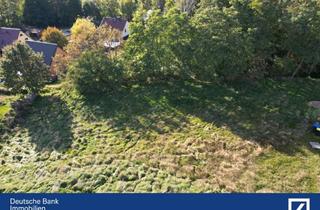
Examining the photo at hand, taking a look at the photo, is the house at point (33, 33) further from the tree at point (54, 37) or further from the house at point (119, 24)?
the house at point (119, 24)

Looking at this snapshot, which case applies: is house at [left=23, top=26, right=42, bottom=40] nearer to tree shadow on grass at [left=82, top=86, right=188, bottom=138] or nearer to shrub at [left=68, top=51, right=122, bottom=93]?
shrub at [left=68, top=51, right=122, bottom=93]

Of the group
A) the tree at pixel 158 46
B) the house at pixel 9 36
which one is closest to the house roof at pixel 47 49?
the house at pixel 9 36

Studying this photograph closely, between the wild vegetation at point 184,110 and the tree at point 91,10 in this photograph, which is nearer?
the wild vegetation at point 184,110

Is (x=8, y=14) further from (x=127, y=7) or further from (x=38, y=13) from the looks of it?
(x=127, y=7)

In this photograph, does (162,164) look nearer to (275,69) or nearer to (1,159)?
(1,159)

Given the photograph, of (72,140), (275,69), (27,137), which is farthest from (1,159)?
(275,69)

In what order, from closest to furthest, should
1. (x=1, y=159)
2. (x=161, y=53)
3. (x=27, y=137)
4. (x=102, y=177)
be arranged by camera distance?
(x=102, y=177)
(x=1, y=159)
(x=27, y=137)
(x=161, y=53)
